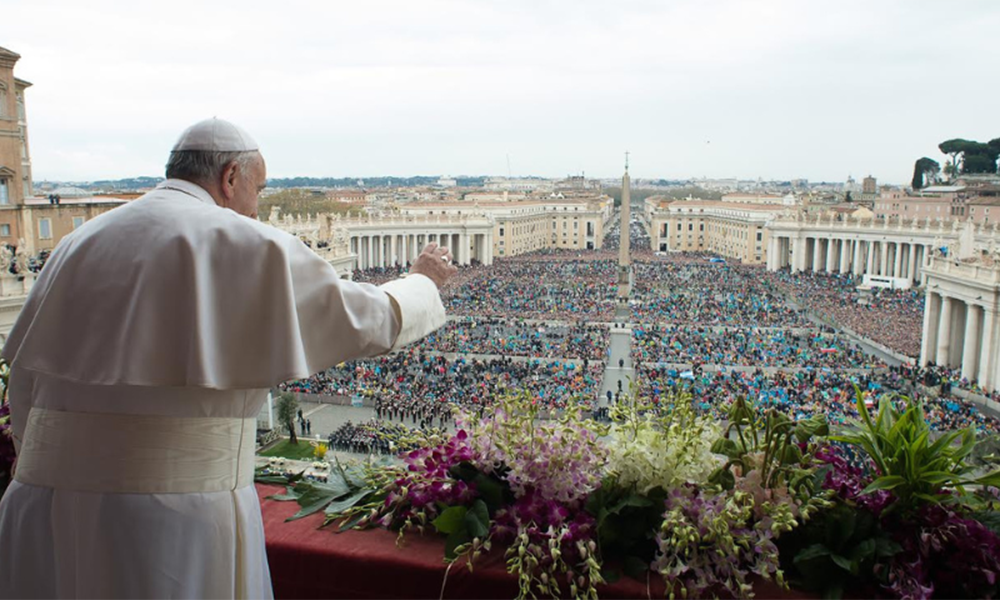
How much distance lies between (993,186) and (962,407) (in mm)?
51447

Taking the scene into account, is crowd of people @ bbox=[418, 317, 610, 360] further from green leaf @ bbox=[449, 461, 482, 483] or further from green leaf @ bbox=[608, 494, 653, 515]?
green leaf @ bbox=[608, 494, 653, 515]

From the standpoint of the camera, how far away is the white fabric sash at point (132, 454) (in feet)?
6.42

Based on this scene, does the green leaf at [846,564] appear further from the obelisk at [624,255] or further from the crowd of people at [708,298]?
the obelisk at [624,255]

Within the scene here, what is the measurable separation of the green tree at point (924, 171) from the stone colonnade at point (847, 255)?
117ft

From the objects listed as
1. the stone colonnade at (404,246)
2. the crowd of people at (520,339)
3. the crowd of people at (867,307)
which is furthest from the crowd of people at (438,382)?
the stone colonnade at (404,246)

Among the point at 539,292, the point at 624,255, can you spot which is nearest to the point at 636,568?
the point at 539,292

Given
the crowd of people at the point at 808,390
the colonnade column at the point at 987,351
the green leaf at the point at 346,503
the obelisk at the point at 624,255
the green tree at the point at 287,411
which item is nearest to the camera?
the green leaf at the point at 346,503

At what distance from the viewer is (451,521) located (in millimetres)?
2389

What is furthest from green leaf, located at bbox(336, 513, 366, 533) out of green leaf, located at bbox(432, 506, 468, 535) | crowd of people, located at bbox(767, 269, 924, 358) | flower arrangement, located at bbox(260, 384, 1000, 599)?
crowd of people, located at bbox(767, 269, 924, 358)

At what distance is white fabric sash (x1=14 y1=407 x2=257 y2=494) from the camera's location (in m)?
1.96

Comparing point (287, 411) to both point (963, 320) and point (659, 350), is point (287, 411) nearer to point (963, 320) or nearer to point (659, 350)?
point (659, 350)

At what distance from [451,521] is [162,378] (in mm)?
934

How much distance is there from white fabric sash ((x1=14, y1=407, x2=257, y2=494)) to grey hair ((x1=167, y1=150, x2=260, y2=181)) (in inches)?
24.7

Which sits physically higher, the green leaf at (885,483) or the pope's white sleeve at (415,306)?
the pope's white sleeve at (415,306)
